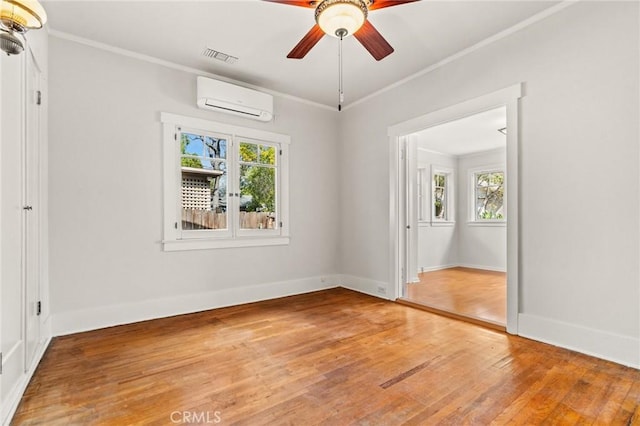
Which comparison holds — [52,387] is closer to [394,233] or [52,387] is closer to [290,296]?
[290,296]

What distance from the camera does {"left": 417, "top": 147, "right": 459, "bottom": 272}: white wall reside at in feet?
22.0

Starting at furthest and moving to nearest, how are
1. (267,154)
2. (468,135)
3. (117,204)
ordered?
1. (468,135)
2. (267,154)
3. (117,204)

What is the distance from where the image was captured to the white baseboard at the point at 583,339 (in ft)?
7.45

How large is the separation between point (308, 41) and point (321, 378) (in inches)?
99.0

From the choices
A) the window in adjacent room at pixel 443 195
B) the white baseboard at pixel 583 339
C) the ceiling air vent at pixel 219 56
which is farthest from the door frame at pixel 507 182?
the window in adjacent room at pixel 443 195

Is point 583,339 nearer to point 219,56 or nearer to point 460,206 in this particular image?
point 219,56

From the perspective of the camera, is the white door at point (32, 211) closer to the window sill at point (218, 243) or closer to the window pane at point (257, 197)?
the window sill at point (218, 243)

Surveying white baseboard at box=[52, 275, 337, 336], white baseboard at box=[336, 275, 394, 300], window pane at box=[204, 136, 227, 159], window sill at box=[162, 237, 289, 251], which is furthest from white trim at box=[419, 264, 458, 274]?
window pane at box=[204, 136, 227, 159]

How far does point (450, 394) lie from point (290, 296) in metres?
2.79

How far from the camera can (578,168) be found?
255cm

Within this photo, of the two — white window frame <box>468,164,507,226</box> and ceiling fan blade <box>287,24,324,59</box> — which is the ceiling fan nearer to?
ceiling fan blade <box>287,24,324,59</box>

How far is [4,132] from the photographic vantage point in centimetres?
175

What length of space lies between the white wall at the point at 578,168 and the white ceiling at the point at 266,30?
1.25ft

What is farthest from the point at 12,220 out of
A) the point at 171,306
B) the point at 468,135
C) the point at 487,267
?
the point at 487,267
